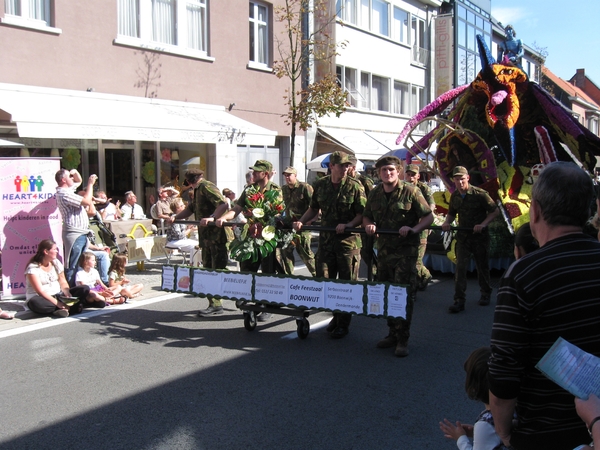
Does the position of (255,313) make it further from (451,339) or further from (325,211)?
(451,339)

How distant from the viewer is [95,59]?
552 inches

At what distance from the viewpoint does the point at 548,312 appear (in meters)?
2.01

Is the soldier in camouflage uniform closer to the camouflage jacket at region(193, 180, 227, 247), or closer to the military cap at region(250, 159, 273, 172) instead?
the camouflage jacket at region(193, 180, 227, 247)

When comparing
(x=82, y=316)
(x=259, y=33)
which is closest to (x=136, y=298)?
(x=82, y=316)

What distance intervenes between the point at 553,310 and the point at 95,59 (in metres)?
13.8

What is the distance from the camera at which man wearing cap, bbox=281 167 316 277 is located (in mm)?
7568

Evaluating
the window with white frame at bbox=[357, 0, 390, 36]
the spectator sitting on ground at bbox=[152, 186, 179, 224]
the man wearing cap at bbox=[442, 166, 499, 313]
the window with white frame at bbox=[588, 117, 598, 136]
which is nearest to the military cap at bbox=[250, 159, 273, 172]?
the man wearing cap at bbox=[442, 166, 499, 313]

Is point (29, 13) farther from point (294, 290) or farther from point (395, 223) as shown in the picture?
point (395, 223)

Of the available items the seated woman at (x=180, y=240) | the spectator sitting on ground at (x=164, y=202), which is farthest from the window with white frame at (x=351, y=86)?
the seated woman at (x=180, y=240)

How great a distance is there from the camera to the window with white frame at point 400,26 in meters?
28.6

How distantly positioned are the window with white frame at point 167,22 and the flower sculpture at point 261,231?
31.9 feet

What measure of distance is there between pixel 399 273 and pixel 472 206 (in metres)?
2.55

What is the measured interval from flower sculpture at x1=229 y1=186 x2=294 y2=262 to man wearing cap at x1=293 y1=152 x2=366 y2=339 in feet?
0.90

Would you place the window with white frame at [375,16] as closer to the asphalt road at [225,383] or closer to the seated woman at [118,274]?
the seated woman at [118,274]
